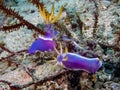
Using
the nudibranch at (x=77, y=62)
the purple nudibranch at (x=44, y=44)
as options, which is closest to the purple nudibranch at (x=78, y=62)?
the nudibranch at (x=77, y=62)

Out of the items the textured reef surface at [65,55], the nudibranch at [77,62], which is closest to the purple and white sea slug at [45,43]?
the textured reef surface at [65,55]

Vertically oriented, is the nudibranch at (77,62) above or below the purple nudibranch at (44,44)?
below

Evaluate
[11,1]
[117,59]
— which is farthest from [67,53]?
[11,1]

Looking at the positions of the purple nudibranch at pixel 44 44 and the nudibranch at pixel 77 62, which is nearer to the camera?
the nudibranch at pixel 77 62

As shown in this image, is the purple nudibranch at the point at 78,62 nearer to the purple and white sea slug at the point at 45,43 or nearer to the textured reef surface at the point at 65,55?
the textured reef surface at the point at 65,55

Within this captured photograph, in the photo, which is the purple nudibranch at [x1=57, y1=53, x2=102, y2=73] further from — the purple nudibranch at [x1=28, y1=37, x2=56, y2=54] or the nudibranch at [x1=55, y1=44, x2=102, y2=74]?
the purple nudibranch at [x1=28, y1=37, x2=56, y2=54]

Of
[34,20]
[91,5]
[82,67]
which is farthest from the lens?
[34,20]

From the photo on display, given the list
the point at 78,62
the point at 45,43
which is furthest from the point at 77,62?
the point at 45,43

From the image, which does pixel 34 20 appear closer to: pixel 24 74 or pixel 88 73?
pixel 24 74
